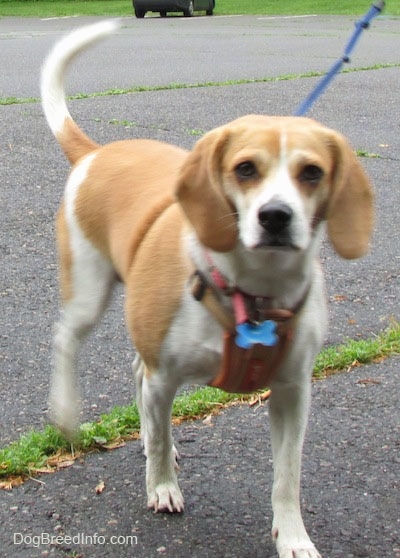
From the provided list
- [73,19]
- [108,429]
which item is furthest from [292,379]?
[73,19]

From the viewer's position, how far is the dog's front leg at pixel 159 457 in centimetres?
315

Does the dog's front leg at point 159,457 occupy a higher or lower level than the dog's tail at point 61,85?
lower

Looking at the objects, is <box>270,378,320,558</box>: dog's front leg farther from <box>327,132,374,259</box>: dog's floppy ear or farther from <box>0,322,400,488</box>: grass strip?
<box>0,322,400,488</box>: grass strip

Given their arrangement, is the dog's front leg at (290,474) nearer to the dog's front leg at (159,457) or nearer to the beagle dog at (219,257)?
the beagle dog at (219,257)

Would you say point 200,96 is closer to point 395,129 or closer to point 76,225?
point 395,129

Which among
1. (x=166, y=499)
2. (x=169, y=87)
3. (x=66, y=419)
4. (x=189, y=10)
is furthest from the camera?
(x=189, y=10)

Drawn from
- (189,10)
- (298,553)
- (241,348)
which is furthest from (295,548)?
(189,10)

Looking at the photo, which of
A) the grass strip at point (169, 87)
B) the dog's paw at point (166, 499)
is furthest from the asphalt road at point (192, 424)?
the grass strip at point (169, 87)

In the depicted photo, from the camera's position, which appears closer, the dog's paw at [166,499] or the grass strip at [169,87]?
the dog's paw at [166,499]

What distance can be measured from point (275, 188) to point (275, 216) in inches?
3.3

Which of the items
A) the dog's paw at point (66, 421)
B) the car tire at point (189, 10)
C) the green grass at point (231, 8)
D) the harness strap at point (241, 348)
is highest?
the harness strap at point (241, 348)

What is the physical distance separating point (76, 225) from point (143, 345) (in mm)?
800

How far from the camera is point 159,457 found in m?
3.25

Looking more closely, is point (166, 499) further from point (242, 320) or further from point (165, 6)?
point (165, 6)
